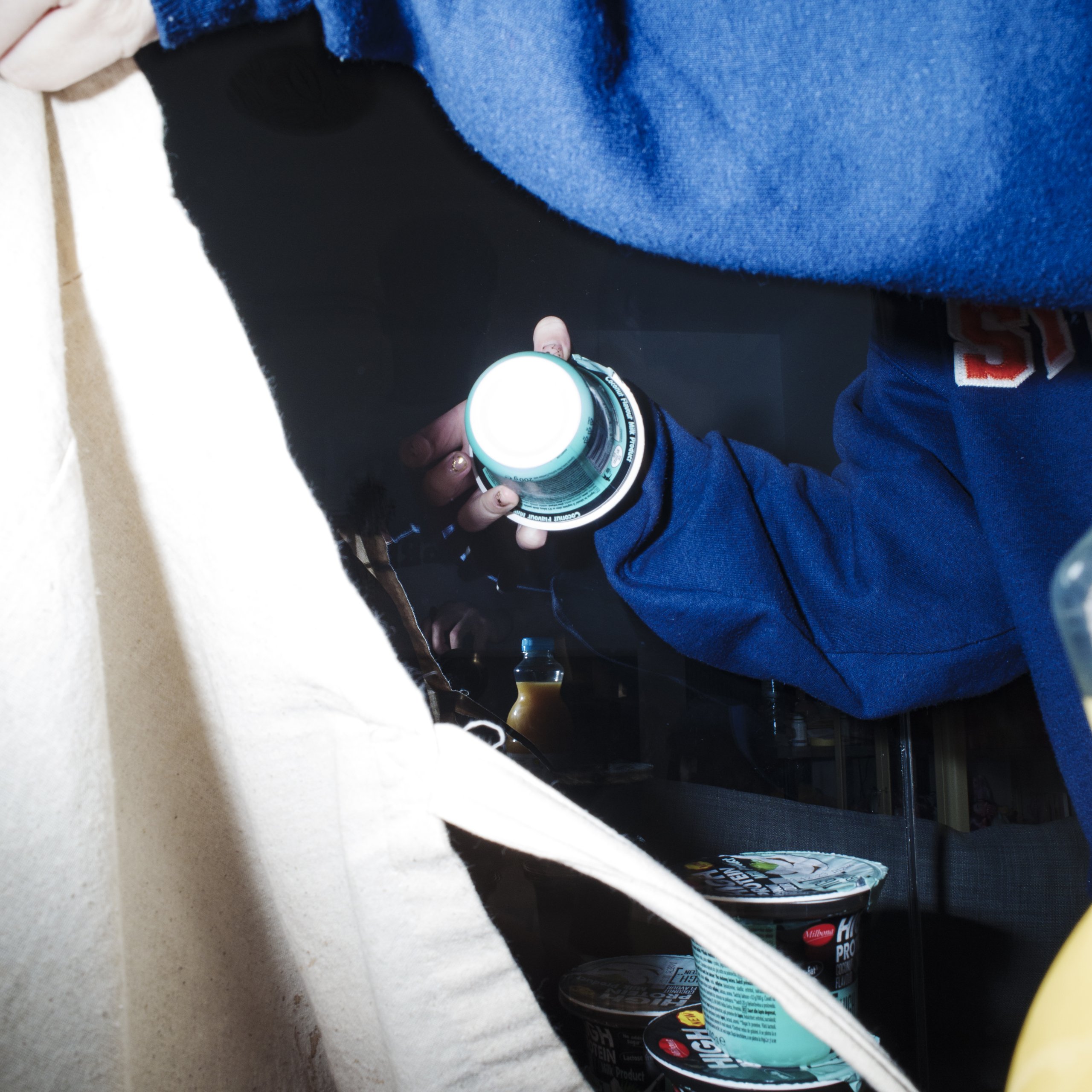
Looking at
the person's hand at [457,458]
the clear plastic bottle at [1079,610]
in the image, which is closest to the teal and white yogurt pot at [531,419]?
the person's hand at [457,458]

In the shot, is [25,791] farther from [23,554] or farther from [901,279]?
[901,279]

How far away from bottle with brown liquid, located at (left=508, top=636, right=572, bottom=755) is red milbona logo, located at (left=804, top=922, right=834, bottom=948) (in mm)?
379

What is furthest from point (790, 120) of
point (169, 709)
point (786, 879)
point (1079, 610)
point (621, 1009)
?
point (621, 1009)

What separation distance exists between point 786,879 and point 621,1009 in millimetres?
172

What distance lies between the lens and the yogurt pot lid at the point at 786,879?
1.24 ft

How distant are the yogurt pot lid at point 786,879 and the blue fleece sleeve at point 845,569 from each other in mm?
Result: 169

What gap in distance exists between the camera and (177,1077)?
257 mm

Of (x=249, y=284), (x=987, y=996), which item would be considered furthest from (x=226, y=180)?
(x=987, y=996)

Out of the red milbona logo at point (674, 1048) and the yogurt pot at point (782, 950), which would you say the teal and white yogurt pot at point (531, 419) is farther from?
the red milbona logo at point (674, 1048)

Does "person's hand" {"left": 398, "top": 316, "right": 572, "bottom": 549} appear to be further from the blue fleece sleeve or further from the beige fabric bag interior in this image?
the beige fabric bag interior

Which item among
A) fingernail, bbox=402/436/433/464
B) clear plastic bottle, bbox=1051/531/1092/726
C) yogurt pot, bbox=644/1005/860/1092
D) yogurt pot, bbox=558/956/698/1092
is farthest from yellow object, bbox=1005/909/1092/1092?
fingernail, bbox=402/436/433/464

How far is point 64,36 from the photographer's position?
0.20 m

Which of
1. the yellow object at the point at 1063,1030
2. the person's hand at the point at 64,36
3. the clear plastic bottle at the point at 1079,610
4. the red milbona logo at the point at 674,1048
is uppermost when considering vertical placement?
the person's hand at the point at 64,36

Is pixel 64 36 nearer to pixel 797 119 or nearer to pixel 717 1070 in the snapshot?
pixel 797 119
